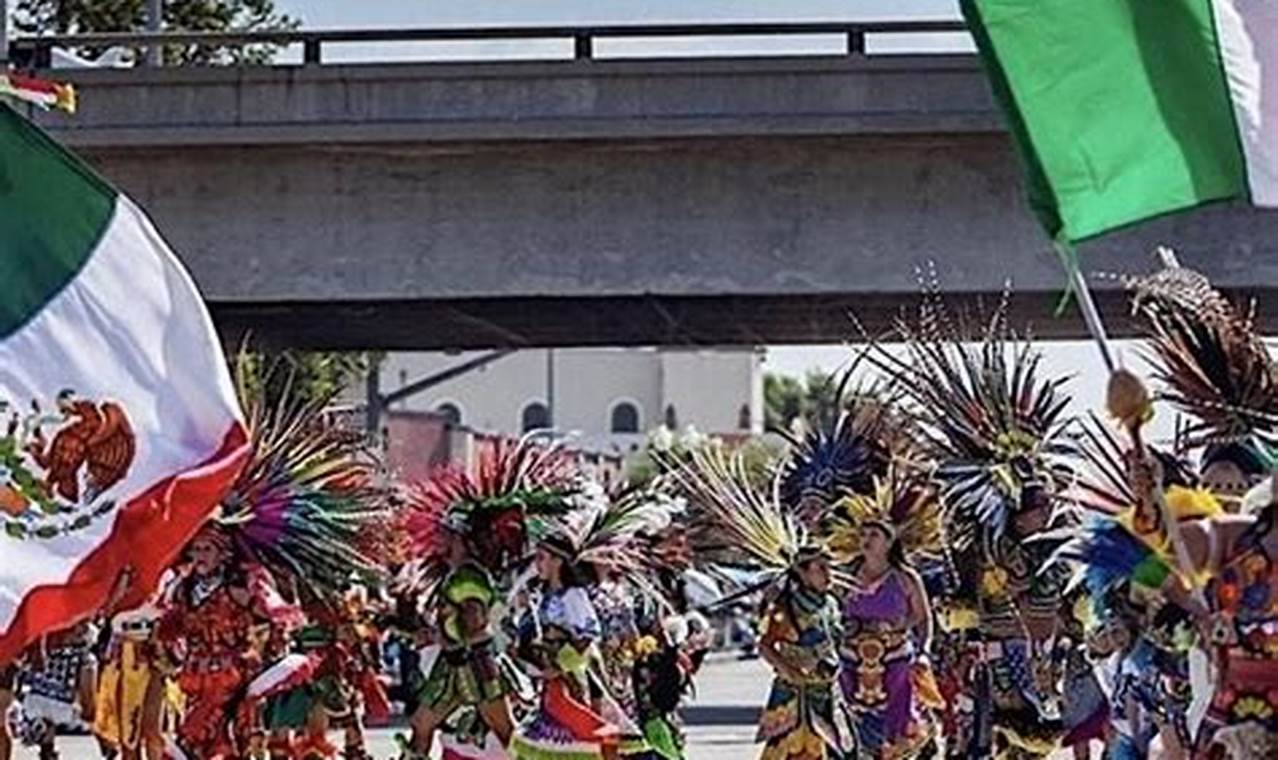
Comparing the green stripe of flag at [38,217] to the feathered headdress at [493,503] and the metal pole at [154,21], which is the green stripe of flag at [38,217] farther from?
the metal pole at [154,21]

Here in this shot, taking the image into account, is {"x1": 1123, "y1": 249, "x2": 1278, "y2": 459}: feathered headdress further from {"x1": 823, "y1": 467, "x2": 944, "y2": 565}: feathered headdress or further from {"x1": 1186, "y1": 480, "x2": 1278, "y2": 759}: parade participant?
{"x1": 823, "y1": 467, "x2": 944, "y2": 565}: feathered headdress

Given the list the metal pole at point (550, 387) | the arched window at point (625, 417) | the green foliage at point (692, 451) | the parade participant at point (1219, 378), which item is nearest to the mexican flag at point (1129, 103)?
the parade participant at point (1219, 378)

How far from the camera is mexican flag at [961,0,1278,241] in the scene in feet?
28.5

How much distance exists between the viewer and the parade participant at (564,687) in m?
14.3

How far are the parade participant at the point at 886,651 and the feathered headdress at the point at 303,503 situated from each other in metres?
2.53

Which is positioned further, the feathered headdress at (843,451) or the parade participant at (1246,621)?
the feathered headdress at (843,451)

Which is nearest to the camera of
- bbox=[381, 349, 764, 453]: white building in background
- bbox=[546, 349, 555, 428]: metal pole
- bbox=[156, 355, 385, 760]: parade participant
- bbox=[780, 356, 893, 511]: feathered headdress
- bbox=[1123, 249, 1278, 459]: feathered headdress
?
bbox=[1123, 249, 1278, 459]: feathered headdress

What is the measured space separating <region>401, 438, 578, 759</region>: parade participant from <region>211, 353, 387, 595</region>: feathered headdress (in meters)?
0.29

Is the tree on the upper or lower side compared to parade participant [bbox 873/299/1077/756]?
upper

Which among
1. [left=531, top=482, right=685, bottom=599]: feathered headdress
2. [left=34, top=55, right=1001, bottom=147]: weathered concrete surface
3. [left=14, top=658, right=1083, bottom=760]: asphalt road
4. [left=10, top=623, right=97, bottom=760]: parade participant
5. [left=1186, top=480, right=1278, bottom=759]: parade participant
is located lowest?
[left=14, top=658, right=1083, bottom=760]: asphalt road

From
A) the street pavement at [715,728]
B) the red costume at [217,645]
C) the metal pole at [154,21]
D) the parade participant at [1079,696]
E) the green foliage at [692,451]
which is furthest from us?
the metal pole at [154,21]

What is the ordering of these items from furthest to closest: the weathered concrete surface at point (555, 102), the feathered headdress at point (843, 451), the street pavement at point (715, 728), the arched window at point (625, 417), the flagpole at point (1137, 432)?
the arched window at point (625, 417)
the weathered concrete surface at point (555, 102)
the street pavement at point (715, 728)
the feathered headdress at point (843, 451)
the flagpole at point (1137, 432)

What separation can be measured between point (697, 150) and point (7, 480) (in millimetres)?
18274

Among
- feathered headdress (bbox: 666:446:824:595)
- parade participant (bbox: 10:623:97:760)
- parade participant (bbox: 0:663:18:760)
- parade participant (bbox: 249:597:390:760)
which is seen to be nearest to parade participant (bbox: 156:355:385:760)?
parade participant (bbox: 249:597:390:760)
